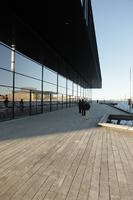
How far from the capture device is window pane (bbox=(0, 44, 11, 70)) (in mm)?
13484

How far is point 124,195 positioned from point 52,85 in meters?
21.8

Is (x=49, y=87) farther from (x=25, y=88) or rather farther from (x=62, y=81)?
(x=62, y=81)

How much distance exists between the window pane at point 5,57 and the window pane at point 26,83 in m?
1.25

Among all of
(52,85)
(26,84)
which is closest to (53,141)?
(26,84)

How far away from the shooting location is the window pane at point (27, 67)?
1583 cm

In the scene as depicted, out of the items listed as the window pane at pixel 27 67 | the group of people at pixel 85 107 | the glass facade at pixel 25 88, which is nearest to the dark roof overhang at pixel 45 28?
the window pane at pixel 27 67

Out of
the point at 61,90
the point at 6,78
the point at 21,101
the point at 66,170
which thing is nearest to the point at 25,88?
the point at 21,101

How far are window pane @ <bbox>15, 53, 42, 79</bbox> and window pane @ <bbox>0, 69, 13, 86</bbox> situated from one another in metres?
1.32

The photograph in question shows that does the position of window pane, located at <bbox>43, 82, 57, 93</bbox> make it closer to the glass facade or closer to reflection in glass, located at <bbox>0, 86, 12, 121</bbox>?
the glass facade

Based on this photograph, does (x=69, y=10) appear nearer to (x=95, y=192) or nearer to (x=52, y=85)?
(x=95, y=192)

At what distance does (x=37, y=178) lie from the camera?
154 inches

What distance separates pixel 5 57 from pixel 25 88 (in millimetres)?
3891

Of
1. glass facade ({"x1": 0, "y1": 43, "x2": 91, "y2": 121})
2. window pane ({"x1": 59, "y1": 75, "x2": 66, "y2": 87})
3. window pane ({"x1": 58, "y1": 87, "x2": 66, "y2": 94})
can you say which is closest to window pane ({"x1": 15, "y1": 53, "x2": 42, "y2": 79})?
glass facade ({"x1": 0, "y1": 43, "x2": 91, "y2": 121})

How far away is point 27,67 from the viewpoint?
17688 millimetres
